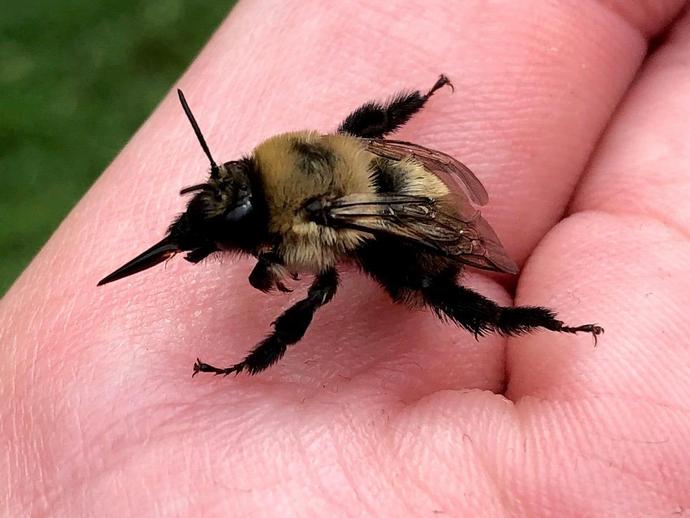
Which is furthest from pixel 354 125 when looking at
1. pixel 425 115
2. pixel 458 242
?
Answer: pixel 458 242

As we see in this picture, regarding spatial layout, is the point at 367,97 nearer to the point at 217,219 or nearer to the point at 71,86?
the point at 217,219

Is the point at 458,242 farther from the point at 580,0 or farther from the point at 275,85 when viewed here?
the point at 580,0

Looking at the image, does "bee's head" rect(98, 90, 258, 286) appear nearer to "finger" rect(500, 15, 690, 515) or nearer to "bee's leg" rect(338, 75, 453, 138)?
"bee's leg" rect(338, 75, 453, 138)

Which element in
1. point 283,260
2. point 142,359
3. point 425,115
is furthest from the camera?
point 425,115

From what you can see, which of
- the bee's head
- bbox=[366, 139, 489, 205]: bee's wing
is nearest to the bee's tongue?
the bee's head

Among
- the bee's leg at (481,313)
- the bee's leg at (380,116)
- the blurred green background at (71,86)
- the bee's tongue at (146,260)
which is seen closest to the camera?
the bee's tongue at (146,260)

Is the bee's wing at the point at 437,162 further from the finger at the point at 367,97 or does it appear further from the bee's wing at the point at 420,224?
the finger at the point at 367,97

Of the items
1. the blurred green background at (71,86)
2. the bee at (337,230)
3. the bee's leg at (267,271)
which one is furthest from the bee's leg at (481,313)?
the blurred green background at (71,86)

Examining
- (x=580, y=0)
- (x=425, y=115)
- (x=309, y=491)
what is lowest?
(x=309, y=491)
